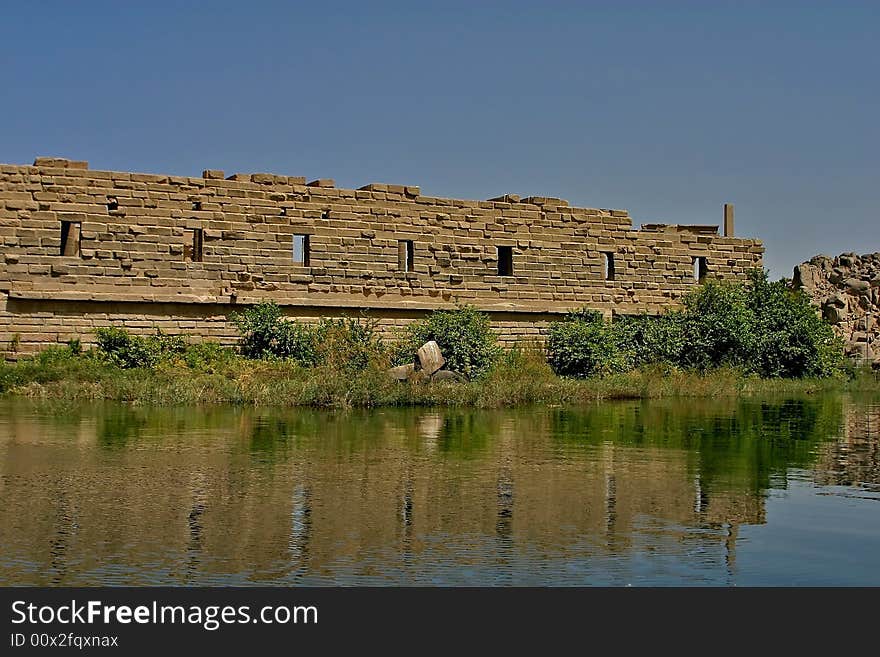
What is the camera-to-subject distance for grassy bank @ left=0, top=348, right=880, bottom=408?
21484 mm

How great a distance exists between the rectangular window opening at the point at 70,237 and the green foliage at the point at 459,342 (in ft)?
23.6

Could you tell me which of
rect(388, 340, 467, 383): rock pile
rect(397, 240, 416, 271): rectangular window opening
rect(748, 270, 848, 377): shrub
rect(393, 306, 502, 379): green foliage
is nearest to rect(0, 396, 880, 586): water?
rect(388, 340, 467, 383): rock pile

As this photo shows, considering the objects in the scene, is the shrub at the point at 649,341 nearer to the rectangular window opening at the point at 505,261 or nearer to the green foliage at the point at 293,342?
the rectangular window opening at the point at 505,261

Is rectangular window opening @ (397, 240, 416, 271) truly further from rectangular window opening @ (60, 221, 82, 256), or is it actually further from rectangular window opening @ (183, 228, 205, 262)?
rectangular window opening @ (60, 221, 82, 256)

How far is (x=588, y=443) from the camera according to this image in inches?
620

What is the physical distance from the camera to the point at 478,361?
26.9 m

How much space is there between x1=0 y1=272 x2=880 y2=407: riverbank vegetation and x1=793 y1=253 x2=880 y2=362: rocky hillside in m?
10.8

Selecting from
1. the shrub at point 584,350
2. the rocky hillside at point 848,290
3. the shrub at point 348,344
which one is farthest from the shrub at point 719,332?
the rocky hillside at point 848,290
